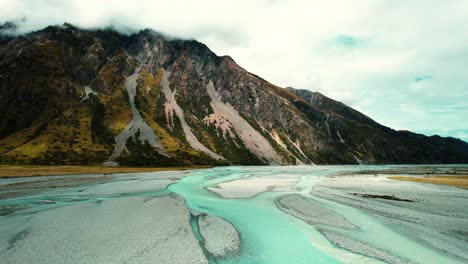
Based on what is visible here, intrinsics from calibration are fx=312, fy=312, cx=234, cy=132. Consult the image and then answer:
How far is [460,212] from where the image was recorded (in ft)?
128

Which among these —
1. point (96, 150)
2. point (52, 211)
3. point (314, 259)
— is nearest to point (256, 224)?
point (314, 259)

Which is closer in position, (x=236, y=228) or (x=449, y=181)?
(x=236, y=228)

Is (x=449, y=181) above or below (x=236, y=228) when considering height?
above

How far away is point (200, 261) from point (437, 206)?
124ft

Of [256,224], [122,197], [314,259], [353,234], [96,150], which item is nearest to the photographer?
[314,259]

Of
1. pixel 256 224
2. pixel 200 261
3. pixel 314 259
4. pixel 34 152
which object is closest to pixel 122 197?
pixel 256 224

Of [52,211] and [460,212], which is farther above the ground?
[460,212]

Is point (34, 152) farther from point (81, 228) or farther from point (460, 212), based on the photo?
point (460, 212)

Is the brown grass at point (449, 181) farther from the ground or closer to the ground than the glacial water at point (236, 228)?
farther from the ground

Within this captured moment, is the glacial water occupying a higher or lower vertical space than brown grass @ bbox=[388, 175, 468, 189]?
lower

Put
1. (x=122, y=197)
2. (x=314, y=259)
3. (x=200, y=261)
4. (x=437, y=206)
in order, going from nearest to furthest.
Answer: (x=200, y=261) < (x=314, y=259) < (x=437, y=206) < (x=122, y=197)

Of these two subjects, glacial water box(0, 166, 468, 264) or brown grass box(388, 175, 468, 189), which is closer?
glacial water box(0, 166, 468, 264)

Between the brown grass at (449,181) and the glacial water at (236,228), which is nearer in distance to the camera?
the glacial water at (236,228)

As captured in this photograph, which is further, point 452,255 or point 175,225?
point 175,225
